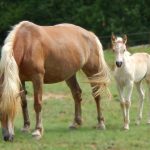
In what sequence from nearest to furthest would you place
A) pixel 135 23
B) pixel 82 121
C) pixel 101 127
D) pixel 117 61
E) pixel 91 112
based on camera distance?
pixel 117 61 → pixel 101 127 → pixel 82 121 → pixel 91 112 → pixel 135 23

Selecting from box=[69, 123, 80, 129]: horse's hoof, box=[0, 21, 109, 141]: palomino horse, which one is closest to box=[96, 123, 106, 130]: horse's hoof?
box=[0, 21, 109, 141]: palomino horse

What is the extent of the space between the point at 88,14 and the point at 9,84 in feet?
110

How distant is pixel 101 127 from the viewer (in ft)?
34.1

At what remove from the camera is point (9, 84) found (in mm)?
8406

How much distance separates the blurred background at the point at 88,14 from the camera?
39.8 metres

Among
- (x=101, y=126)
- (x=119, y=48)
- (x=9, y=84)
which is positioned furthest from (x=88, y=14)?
(x=9, y=84)

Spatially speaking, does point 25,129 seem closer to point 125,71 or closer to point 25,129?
point 25,129

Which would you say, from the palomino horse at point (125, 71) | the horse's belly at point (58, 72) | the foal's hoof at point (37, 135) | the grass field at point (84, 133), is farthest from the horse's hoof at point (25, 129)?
the palomino horse at point (125, 71)

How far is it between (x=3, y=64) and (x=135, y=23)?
31.8 m

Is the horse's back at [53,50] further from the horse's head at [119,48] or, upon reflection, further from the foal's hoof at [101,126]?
the foal's hoof at [101,126]

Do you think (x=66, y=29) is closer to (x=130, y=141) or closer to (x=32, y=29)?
(x=32, y=29)

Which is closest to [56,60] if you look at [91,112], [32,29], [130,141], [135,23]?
[32,29]

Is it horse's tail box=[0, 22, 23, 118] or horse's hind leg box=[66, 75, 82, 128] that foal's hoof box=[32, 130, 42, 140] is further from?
horse's hind leg box=[66, 75, 82, 128]

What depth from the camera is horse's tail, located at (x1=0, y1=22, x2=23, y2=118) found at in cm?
832
